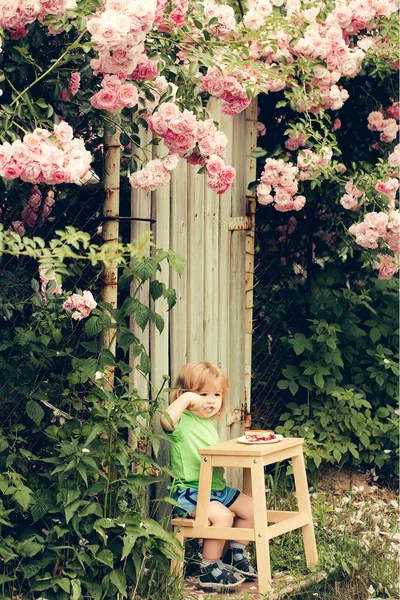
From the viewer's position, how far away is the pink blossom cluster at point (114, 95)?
4.16 m

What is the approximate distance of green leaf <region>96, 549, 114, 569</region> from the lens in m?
4.08

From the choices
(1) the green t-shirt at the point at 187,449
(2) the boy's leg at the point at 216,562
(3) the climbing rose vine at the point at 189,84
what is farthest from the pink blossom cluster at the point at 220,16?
(2) the boy's leg at the point at 216,562

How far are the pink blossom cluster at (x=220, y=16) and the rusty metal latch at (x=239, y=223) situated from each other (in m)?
1.16

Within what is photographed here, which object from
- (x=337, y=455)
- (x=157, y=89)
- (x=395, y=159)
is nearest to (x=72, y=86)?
(x=157, y=89)

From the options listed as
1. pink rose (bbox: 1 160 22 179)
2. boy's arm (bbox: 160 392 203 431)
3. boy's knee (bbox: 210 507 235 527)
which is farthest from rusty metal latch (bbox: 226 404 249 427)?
pink rose (bbox: 1 160 22 179)

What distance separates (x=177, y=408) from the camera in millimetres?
4820

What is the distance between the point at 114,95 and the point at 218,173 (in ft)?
2.34

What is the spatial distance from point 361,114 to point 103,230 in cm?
249

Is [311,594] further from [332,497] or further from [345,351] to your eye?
[345,351]

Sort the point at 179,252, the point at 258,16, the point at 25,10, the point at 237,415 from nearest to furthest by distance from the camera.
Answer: the point at 25,10, the point at 179,252, the point at 258,16, the point at 237,415

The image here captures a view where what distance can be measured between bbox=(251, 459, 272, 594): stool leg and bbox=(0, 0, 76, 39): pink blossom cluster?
2054 millimetres

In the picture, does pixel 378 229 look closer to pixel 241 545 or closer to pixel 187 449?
pixel 187 449

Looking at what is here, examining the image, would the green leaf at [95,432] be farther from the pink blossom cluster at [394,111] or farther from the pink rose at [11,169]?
the pink blossom cluster at [394,111]

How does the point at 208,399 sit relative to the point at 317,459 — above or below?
above
